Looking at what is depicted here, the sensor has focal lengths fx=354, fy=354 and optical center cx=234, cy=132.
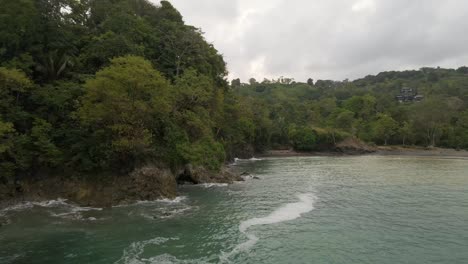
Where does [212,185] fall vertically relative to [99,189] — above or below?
below

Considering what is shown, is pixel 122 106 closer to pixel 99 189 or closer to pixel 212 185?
pixel 99 189

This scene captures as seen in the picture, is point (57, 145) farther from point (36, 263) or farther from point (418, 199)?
point (418, 199)

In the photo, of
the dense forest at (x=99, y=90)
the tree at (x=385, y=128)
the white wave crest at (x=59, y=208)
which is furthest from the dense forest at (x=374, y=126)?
the white wave crest at (x=59, y=208)

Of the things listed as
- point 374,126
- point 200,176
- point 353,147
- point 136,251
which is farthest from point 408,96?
point 136,251

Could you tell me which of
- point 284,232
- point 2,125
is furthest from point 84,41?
point 284,232

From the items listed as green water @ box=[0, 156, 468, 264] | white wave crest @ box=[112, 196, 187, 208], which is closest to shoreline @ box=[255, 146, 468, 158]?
green water @ box=[0, 156, 468, 264]

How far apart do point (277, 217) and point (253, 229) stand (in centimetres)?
372

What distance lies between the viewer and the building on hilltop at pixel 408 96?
16500 centimetres

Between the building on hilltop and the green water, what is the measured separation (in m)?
143

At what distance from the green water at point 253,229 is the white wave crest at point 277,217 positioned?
72 mm

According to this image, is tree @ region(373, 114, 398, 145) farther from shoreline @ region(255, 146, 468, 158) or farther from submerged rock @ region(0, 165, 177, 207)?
submerged rock @ region(0, 165, 177, 207)

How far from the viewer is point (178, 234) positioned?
74.9 ft

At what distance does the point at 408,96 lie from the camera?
6732 inches

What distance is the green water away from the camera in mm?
19281
